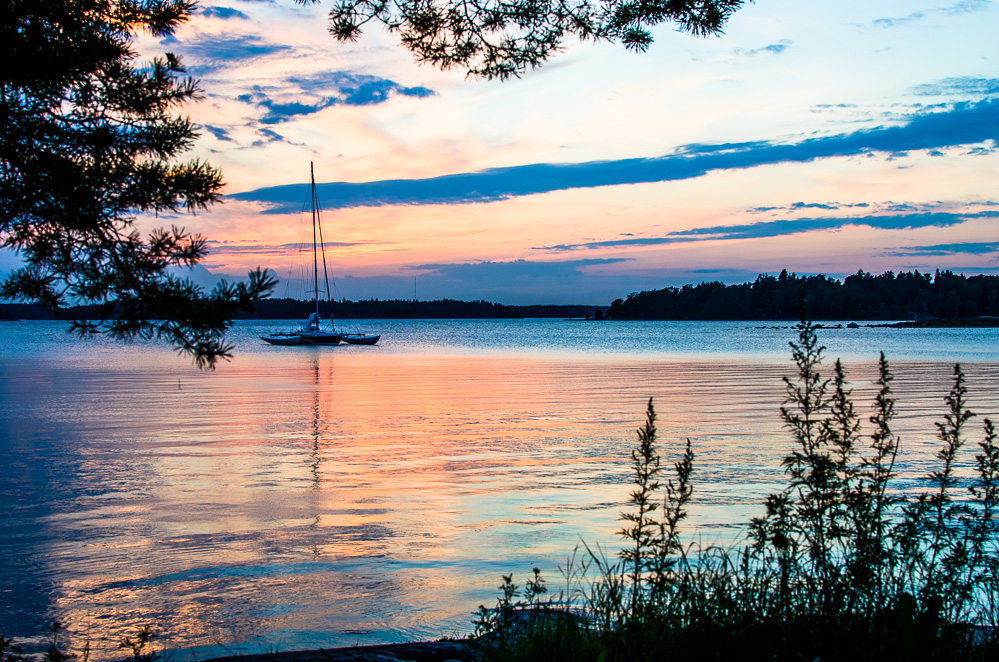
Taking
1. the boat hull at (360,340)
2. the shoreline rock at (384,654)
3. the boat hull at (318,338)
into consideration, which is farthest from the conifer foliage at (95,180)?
the boat hull at (360,340)

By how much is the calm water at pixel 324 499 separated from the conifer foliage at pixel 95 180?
9.01 ft

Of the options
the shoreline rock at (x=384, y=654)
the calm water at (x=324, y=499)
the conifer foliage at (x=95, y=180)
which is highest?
the conifer foliage at (x=95, y=180)

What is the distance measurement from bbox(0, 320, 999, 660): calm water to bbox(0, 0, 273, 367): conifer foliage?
2.75 m

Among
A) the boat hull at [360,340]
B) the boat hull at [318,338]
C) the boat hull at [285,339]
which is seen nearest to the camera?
the boat hull at [318,338]

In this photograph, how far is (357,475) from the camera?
11.8m

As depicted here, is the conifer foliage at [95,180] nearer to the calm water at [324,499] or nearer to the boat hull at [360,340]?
the calm water at [324,499]

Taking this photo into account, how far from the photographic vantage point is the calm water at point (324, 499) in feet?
20.6

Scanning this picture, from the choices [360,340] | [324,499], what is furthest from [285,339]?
[324,499]

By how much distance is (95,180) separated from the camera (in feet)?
14.8

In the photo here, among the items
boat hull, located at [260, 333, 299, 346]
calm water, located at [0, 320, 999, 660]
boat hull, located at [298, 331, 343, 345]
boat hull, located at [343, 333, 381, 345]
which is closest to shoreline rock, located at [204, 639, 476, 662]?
calm water, located at [0, 320, 999, 660]

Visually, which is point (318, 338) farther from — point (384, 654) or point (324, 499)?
point (384, 654)

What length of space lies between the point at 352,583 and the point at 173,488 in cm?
512

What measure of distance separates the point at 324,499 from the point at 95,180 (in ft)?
21.0

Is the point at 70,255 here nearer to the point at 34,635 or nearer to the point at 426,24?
the point at 34,635
